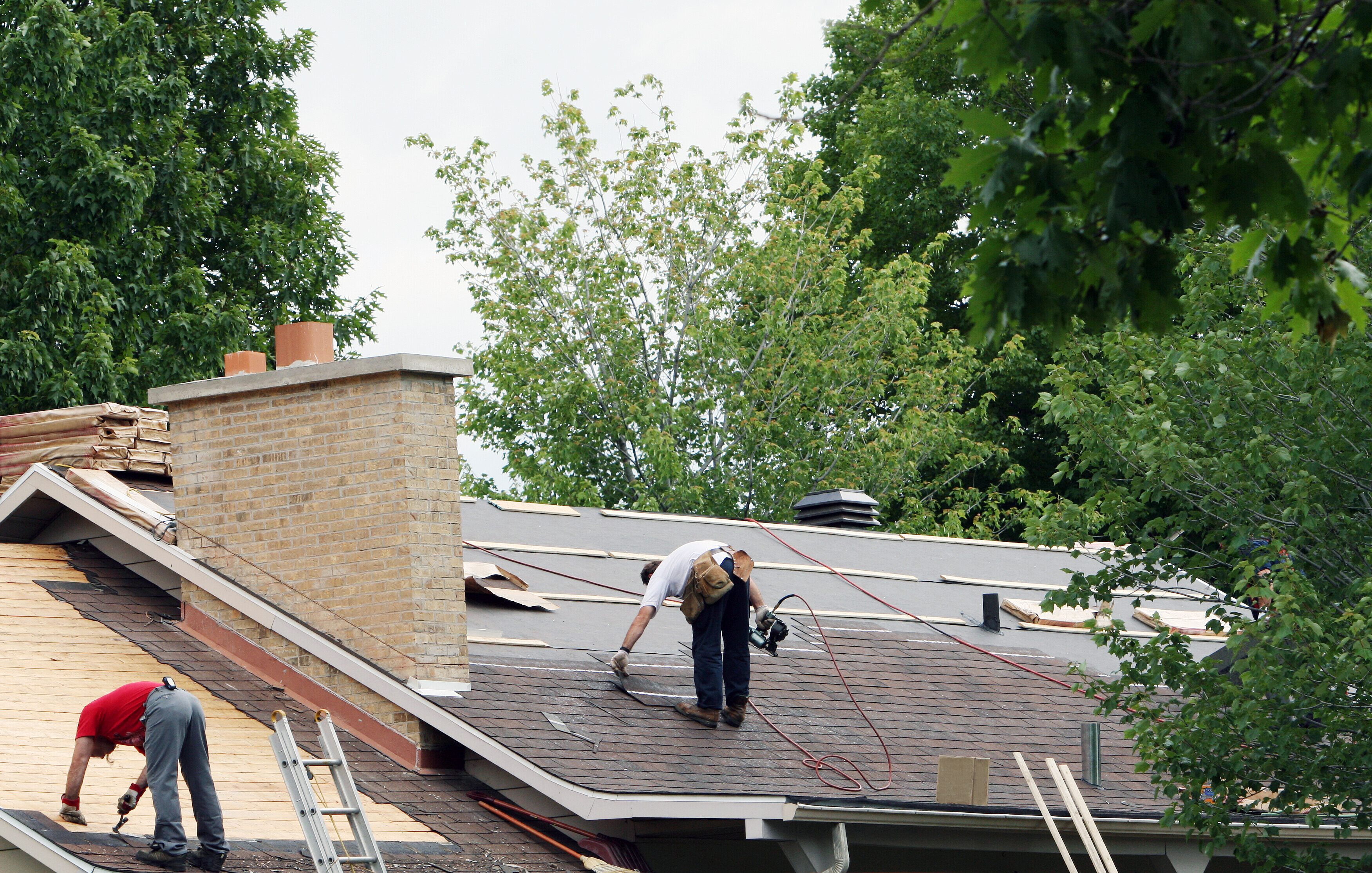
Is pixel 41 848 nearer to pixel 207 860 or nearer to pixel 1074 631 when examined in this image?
pixel 207 860

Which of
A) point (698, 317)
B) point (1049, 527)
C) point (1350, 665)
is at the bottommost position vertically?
point (1350, 665)

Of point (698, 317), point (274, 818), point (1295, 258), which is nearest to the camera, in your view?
point (1295, 258)

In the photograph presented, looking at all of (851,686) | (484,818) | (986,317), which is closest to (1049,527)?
(851,686)

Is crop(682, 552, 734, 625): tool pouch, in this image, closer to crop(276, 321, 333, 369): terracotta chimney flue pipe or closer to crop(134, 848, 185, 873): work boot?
crop(276, 321, 333, 369): terracotta chimney flue pipe

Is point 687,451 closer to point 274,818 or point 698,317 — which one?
point 698,317

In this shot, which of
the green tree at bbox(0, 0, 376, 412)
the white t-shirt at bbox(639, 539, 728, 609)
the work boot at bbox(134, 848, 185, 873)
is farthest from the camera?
the green tree at bbox(0, 0, 376, 412)

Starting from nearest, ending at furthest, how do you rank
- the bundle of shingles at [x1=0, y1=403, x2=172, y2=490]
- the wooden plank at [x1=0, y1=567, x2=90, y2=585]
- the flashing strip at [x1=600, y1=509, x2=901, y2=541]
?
the wooden plank at [x1=0, y1=567, x2=90, y2=585]
the bundle of shingles at [x1=0, y1=403, x2=172, y2=490]
the flashing strip at [x1=600, y1=509, x2=901, y2=541]

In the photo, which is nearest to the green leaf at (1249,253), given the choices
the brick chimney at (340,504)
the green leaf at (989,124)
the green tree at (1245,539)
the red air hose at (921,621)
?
the green leaf at (989,124)

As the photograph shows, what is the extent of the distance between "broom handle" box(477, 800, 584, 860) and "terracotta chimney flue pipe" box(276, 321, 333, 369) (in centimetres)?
345

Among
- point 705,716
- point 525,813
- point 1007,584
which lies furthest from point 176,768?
point 1007,584

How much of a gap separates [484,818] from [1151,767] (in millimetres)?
4169

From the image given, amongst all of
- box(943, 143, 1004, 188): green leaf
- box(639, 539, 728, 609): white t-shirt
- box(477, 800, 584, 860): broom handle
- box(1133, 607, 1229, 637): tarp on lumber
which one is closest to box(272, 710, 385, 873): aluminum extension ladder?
box(477, 800, 584, 860): broom handle

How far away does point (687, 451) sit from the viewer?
1128 inches

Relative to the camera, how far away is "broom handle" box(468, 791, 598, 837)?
9312 mm
